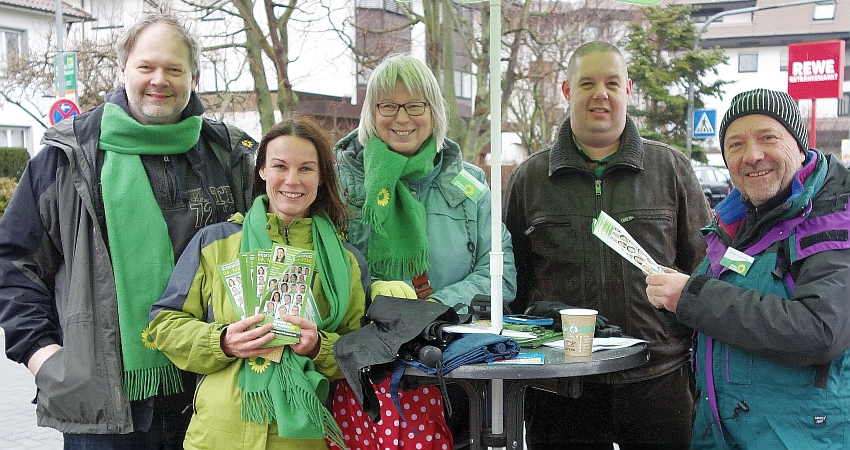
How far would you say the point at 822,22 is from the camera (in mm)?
43906

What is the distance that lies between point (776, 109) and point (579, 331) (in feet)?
3.28

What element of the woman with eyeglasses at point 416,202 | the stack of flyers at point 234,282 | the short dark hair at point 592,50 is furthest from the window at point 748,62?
the stack of flyers at point 234,282

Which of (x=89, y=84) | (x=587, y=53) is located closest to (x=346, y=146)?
(x=587, y=53)

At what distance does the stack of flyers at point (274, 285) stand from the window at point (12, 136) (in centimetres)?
3192

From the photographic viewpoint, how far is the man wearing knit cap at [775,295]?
2.36m

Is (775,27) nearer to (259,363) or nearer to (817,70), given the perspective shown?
(817,70)

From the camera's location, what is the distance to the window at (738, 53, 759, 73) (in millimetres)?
47625

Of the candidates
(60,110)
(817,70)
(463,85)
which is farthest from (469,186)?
(463,85)

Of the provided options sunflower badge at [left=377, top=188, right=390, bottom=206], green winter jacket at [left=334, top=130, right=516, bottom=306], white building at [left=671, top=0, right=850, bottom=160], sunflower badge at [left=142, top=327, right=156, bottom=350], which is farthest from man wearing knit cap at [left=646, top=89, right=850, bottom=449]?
white building at [left=671, top=0, right=850, bottom=160]

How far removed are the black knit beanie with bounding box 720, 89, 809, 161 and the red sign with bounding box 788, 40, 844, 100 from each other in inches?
430

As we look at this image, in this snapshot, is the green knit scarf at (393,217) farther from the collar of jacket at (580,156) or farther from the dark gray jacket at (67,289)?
the dark gray jacket at (67,289)

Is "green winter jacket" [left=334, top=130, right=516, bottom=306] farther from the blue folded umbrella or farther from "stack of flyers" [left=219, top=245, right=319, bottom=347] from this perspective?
the blue folded umbrella

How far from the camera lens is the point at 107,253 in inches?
109

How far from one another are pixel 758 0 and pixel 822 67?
118 ft
